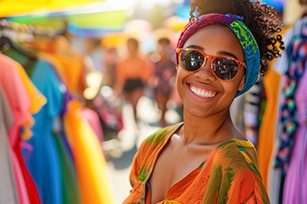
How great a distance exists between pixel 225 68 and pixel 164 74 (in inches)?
276

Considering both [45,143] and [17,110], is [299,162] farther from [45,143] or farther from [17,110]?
[45,143]

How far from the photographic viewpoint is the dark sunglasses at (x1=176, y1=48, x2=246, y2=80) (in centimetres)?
171

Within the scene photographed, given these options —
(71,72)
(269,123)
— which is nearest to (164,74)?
(71,72)

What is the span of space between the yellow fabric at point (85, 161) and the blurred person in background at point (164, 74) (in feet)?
14.7

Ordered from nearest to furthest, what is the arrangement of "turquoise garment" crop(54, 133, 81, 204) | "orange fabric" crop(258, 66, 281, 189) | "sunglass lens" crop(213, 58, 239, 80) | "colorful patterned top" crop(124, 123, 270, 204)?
"colorful patterned top" crop(124, 123, 270, 204), "sunglass lens" crop(213, 58, 239, 80), "orange fabric" crop(258, 66, 281, 189), "turquoise garment" crop(54, 133, 81, 204)

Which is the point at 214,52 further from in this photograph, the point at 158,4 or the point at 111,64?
the point at 158,4

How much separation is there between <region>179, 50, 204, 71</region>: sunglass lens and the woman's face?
2cm

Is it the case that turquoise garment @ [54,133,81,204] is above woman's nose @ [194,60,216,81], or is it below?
below

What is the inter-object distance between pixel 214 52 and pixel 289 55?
1.34m

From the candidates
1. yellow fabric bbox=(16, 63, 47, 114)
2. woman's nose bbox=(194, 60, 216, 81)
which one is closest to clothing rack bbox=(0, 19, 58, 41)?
yellow fabric bbox=(16, 63, 47, 114)

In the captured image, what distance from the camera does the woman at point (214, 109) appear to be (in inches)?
62.6

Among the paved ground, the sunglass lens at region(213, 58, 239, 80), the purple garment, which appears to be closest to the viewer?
the sunglass lens at region(213, 58, 239, 80)

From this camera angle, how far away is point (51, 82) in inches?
151

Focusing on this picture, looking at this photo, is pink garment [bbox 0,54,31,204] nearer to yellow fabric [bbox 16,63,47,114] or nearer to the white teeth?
yellow fabric [bbox 16,63,47,114]
